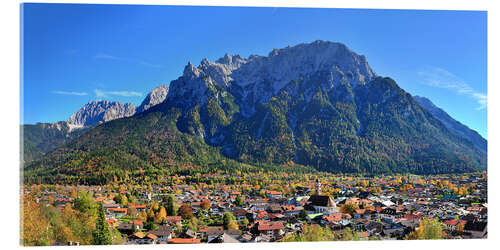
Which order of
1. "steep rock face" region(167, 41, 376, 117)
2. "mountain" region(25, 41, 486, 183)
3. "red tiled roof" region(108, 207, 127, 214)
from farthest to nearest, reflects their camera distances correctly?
"steep rock face" region(167, 41, 376, 117) < "mountain" region(25, 41, 486, 183) < "red tiled roof" region(108, 207, 127, 214)

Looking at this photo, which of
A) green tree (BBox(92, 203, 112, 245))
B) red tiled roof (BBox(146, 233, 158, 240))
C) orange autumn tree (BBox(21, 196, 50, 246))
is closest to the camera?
orange autumn tree (BBox(21, 196, 50, 246))

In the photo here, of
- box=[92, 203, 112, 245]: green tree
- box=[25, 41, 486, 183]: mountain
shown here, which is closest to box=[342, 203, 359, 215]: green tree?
box=[92, 203, 112, 245]: green tree

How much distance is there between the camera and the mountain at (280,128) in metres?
30.9

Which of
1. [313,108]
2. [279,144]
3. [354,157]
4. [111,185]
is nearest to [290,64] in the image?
[313,108]

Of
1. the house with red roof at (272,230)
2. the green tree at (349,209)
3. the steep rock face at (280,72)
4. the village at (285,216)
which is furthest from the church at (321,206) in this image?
the steep rock face at (280,72)

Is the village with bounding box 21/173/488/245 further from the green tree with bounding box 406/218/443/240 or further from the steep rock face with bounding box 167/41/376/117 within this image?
the steep rock face with bounding box 167/41/376/117

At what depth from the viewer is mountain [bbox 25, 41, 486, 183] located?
1216 inches

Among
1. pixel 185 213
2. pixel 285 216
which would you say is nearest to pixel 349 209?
pixel 285 216

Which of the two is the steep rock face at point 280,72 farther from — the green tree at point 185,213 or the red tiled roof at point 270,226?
the red tiled roof at point 270,226

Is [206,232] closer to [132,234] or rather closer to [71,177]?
[132,234]

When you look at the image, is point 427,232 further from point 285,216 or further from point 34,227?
point 34,227

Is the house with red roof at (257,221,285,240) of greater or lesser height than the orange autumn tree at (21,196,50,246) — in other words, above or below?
below
